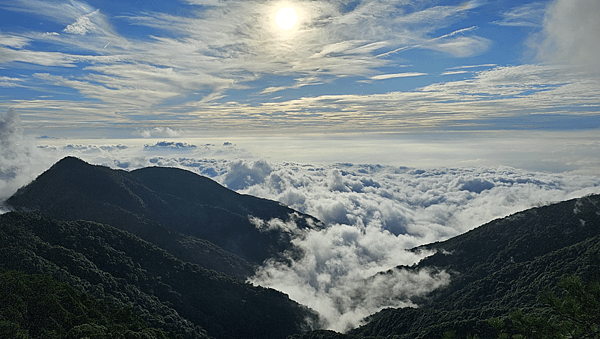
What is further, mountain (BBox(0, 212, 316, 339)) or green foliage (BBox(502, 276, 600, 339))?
mountain (BBox(0, 212, 316, 339))

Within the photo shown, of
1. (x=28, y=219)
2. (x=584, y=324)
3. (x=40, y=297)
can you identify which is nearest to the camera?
(x=584, y=324)

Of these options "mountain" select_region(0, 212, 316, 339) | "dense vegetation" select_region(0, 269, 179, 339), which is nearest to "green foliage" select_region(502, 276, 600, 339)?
"dense vegetation" select_region(0, 269, 179, 339)

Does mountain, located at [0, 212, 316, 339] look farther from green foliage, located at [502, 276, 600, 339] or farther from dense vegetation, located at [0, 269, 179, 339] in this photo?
green foliage, located at [502, 276, 600, 339]

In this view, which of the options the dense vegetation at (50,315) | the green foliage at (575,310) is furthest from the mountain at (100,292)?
the green foliage at (575,310)

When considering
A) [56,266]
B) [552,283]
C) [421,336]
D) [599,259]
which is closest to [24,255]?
[56,266]

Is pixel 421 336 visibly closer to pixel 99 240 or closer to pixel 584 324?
pixel 584 324

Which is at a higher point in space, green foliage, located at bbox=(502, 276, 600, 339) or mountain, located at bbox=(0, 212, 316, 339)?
green foliage, located at bbox=(502, 276, 600, 339)

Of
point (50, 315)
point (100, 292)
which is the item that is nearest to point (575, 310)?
point (50, 315)

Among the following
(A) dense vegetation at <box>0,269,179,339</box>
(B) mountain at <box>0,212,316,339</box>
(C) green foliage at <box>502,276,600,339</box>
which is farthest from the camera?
(B) mountain at <box>0,212,316,339</box>

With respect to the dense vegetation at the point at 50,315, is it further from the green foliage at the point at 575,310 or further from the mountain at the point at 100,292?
the green foliage at the point at 575,310
